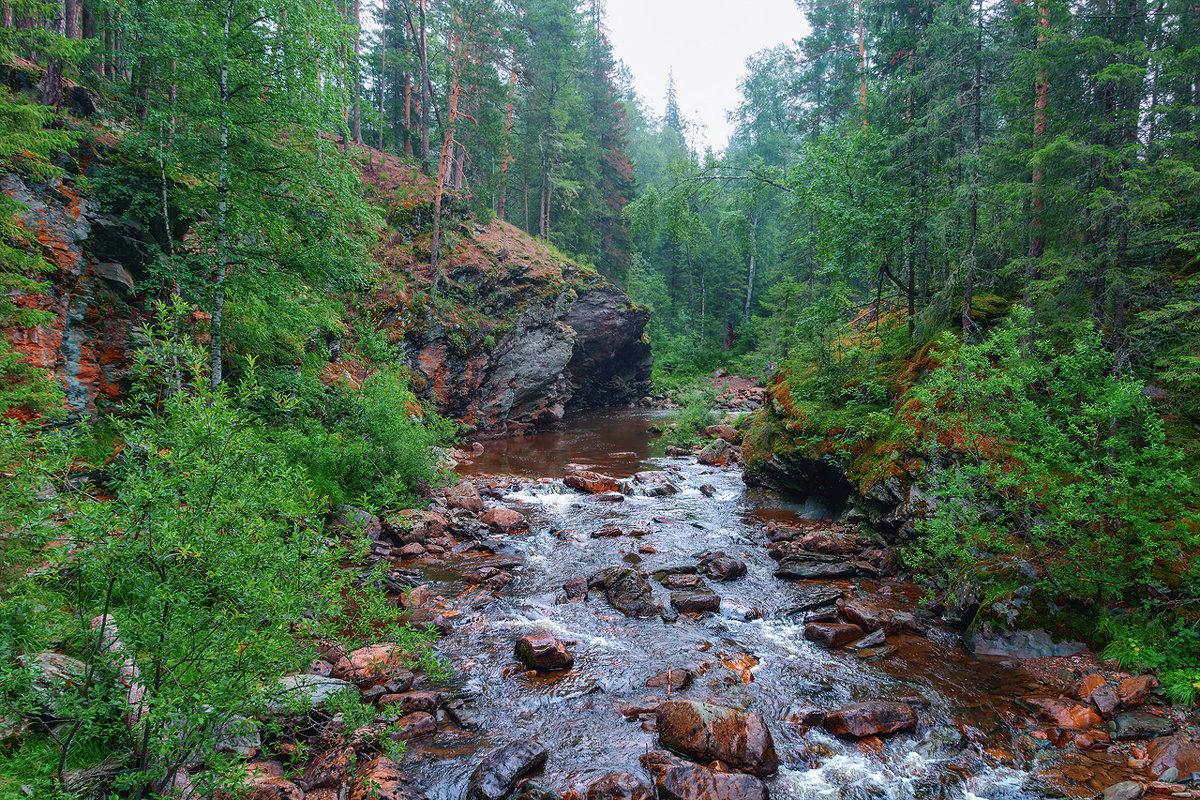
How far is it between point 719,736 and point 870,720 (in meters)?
1.93

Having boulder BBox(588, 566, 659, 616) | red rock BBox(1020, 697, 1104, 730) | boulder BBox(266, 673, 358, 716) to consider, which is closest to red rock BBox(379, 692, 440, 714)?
boulder BBox(266, 673, 358, 716)

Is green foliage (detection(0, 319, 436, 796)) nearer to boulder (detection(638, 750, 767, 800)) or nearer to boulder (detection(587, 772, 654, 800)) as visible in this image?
boulder (detection(587, 772, 654, 800))

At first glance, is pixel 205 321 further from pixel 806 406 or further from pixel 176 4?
pixel 806 406

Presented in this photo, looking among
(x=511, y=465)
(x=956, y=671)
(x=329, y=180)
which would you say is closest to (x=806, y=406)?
(x=956, y=671)

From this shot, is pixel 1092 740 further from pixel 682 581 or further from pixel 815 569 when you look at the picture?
pixel 682 581

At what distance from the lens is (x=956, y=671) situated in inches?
292

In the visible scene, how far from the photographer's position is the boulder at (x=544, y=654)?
764 cm

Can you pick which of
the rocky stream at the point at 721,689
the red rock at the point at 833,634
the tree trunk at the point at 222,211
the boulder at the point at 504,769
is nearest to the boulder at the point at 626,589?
the rocky stream at the point at 721,689

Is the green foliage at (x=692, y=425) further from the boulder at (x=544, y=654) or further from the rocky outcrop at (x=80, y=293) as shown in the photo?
the rocky outcrop at (x=80, y=293)

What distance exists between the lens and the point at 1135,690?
6.14 metres

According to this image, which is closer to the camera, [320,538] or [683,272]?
[320,538]

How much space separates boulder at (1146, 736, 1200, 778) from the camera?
203 inches

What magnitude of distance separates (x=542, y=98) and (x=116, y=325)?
31959 millimetres

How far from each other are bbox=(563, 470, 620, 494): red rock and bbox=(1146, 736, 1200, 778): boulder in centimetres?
1288
